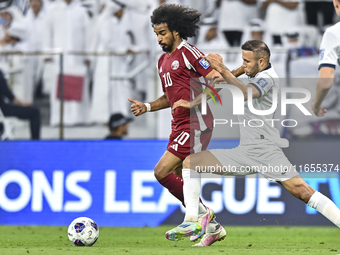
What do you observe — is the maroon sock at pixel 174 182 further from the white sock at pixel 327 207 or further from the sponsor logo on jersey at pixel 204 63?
the white sock at pixel 327 207

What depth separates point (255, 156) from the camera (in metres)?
5.22

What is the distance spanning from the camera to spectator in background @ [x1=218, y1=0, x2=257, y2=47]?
9.85 meters

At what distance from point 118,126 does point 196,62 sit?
3.27 meters

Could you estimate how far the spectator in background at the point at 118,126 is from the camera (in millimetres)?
8586

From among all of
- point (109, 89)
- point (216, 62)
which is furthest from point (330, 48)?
point (109, 89)

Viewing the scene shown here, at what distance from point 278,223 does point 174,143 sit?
3.04m

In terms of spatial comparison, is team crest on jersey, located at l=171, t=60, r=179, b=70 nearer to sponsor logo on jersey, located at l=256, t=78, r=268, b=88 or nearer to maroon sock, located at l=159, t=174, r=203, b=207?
sponsor logo on jersey, located at l=256, t=78, r=268, b=88

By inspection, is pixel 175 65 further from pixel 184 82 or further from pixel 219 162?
pixel 219 162

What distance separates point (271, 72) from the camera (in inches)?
206

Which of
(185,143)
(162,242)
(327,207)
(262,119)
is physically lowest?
(162,242)

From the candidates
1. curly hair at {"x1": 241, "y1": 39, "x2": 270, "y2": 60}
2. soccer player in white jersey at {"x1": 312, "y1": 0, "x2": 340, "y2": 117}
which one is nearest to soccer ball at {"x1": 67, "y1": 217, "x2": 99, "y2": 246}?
curly hair at {"x1": 241, "y1": 39, "x2": 270, "y2": 60}

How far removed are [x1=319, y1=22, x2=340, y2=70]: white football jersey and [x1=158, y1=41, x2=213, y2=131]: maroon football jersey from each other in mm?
1346

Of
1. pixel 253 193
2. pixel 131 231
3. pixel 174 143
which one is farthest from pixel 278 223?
pixel 174 143

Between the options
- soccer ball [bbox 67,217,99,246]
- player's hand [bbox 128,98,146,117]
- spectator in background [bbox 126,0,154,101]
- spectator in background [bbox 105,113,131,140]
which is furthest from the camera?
spectator in background [bbox 126,0,154,101]
